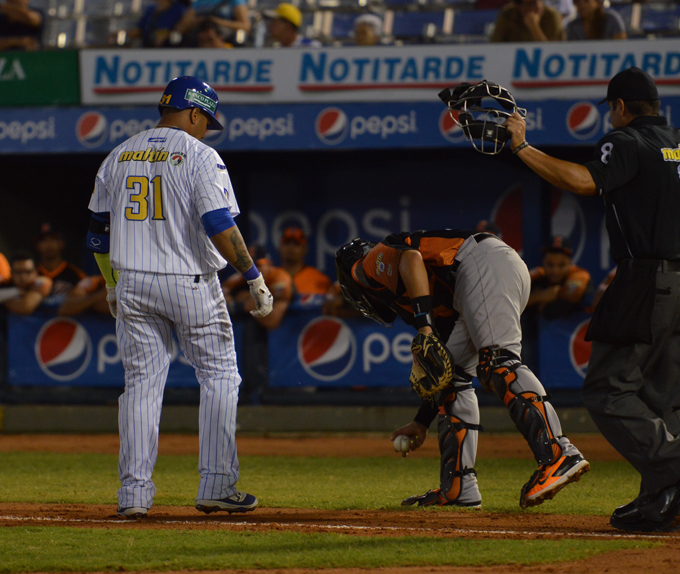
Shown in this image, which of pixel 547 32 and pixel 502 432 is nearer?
pixel 502 432

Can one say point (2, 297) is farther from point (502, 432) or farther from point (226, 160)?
point (502, 432)

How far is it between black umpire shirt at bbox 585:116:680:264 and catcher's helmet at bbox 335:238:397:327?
1.42 meters

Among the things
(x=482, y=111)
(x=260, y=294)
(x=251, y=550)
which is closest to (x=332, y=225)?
(x=260, y=294)

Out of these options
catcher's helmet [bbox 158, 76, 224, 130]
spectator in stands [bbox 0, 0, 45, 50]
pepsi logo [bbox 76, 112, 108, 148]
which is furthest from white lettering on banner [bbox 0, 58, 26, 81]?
catcher's helmet [bbox 158, 76, 224, 130]

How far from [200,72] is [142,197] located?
5936mm

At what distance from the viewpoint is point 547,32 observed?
393 inches

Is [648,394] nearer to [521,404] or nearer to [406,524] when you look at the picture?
[521,404]

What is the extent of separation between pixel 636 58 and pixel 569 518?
6.12 metres

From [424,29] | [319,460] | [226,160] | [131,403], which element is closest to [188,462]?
[319,460]

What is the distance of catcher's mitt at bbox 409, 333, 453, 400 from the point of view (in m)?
4.63

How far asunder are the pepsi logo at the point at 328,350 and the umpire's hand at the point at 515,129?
5720 millimetres

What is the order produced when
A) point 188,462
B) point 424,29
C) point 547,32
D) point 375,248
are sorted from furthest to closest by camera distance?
1. point 424,29
2. point 547,32
3. point 188,462
4. point 375,248

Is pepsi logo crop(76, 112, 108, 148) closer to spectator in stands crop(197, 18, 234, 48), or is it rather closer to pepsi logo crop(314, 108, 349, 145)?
spectator in stands crop(197, 18, 234, 48)

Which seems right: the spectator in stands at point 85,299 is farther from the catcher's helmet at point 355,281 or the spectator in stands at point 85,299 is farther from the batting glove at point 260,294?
the batting glove at point 260,294
